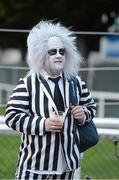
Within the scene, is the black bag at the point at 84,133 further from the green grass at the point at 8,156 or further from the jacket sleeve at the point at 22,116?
the green grass at the point at 8,156

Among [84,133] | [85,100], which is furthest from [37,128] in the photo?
[85,100]

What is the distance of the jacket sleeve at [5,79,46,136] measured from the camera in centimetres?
446

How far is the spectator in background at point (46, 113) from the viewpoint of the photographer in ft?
14.7

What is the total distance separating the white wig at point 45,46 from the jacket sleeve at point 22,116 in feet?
0.55

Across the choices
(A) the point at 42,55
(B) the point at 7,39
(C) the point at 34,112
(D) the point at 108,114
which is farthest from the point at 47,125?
(B) the point at 7,39

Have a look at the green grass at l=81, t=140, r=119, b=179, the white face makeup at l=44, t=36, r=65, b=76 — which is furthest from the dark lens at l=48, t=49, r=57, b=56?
the green grass at l=81, t=140, r=119, b=179

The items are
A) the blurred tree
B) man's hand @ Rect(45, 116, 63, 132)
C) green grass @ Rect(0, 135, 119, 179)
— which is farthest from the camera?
the blurred tree

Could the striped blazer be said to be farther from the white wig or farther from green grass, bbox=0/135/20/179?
green grass, bbox=0/135/20/179

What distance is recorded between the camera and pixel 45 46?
4.63 meters

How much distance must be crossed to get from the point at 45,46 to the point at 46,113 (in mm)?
425

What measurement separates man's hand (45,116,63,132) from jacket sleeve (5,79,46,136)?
4 cm

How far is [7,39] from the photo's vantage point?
36.2 metres

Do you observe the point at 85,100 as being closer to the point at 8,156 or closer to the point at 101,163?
the point at 8,156

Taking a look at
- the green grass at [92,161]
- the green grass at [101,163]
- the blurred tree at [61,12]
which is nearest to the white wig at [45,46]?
the green grass at [92,161]
